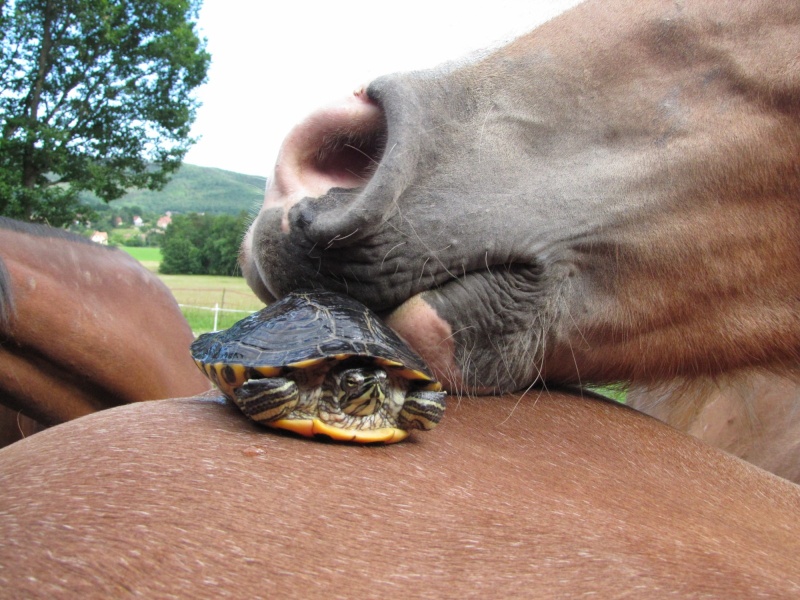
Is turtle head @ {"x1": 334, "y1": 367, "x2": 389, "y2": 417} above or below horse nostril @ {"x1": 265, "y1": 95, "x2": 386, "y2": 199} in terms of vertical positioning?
below

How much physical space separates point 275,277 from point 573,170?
70 cm

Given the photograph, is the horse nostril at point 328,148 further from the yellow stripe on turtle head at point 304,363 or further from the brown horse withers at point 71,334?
the brown horse withers at point 71,334

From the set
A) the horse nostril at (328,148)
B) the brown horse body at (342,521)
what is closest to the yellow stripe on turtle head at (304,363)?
the brown horse body at (342,521)

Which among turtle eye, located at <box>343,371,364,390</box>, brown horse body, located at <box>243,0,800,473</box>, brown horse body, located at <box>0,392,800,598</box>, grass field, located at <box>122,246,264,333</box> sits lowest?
grass field, located at <box>122,246,264,333</box>

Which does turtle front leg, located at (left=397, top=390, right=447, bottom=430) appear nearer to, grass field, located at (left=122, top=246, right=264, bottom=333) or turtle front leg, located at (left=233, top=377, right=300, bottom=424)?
turtle front leg, located at (left=233, top=377, right=300, bottom=424)

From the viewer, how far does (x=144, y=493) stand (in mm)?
813

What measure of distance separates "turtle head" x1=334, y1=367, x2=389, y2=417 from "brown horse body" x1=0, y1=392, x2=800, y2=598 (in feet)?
0.23

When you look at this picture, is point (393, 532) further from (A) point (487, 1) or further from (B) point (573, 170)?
(A) point (487, 1)

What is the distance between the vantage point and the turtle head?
114 centimetres

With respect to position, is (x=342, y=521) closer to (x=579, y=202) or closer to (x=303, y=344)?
(x=303, y=344)

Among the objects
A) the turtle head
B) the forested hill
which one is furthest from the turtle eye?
the forested hill

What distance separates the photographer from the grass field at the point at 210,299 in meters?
13.6

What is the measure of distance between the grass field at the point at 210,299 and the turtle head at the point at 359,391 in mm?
7554

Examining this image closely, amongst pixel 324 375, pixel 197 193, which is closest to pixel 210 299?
pixel 324 375
